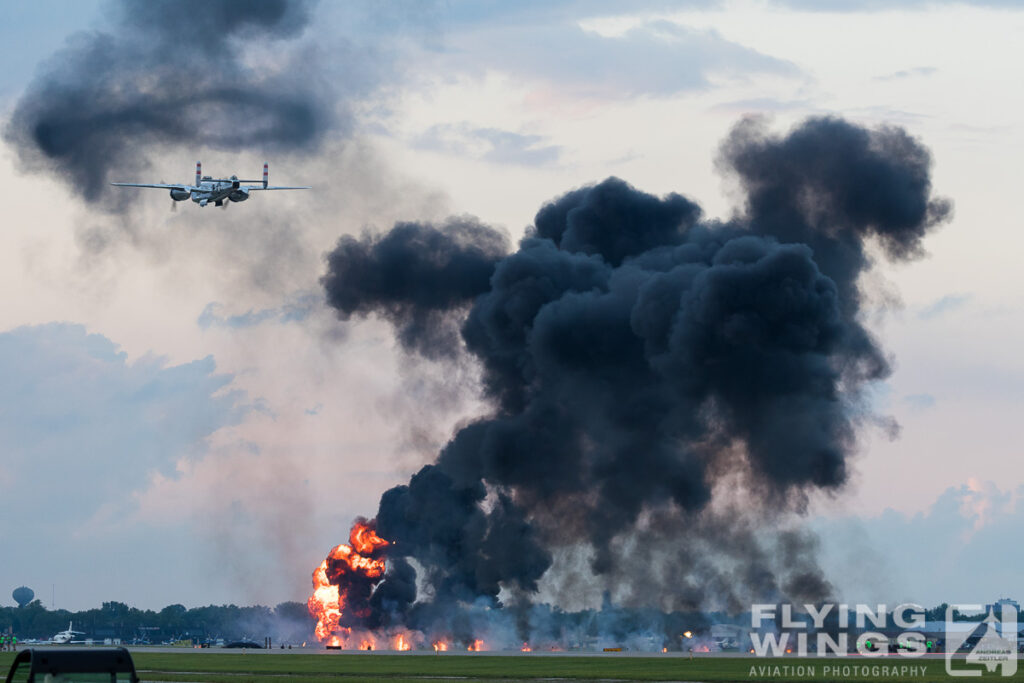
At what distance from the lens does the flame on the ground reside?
17350 cm

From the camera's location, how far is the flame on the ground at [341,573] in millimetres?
173500

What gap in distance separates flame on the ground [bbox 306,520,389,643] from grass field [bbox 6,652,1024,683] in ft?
176

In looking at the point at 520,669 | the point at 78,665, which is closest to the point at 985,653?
the point at 520,669

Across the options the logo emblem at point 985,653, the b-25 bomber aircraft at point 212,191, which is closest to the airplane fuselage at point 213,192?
the b-25 bomber aircraft at point 212,191

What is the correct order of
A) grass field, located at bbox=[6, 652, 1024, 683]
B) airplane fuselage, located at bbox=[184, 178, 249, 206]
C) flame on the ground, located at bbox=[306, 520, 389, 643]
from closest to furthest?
grass field, located at bbox=[6, 652, 1024, 683]
airplane fuselage, located at bbox=[184, 178, 249, 206]
flame on the ground, located at bbox=[306, 520, 389, 643]

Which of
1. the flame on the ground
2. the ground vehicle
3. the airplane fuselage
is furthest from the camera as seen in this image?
the flame on the ground

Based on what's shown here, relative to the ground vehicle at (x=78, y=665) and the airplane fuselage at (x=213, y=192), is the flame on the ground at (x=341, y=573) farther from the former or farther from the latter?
the ground vehicle at (x=78, y=665)

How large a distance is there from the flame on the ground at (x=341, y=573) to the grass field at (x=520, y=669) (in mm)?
53693

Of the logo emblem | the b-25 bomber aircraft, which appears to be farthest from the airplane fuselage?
the logo emblem

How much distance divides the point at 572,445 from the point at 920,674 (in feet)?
273

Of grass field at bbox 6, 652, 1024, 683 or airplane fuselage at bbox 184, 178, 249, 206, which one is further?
airplane fuselage at bbox 184, 178, 249, 206

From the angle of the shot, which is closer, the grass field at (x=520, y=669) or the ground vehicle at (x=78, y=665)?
the ground vehicle at (x=78, y=665)

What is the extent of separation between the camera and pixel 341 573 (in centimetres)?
17425

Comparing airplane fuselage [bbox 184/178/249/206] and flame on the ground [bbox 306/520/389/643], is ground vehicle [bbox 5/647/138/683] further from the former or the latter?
flame on the ground [bbox 306/520/389/643]
